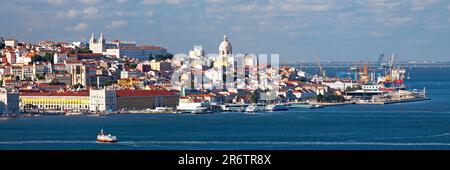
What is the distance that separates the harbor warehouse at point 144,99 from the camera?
16.7m

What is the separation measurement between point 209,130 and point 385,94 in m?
11.1

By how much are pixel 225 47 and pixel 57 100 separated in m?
9.25

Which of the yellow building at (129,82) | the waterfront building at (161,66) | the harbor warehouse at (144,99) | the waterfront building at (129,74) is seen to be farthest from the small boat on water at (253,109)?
the waterfront building at (161,66)

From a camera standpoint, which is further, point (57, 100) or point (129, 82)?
point (129, 82)

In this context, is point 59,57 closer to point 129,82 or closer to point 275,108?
point 129,82

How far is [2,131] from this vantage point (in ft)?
37.7

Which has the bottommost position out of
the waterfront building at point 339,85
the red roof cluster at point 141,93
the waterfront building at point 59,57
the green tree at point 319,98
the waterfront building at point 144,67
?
the green tree at point 319,98

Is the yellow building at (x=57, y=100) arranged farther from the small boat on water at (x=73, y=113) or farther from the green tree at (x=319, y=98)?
the green tree at (x=319, y=98)

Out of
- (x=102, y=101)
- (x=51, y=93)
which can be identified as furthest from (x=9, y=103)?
(x=51, y=93)

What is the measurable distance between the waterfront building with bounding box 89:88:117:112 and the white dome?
914 cm

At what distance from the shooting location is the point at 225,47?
25.7 m

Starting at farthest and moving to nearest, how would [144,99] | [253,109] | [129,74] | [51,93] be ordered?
[129,74] < [51,93] < [144,99] < [253,109]

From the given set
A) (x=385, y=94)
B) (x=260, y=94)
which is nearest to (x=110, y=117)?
(x=260, y=94)

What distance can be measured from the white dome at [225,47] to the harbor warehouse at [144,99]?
794 centimetres
